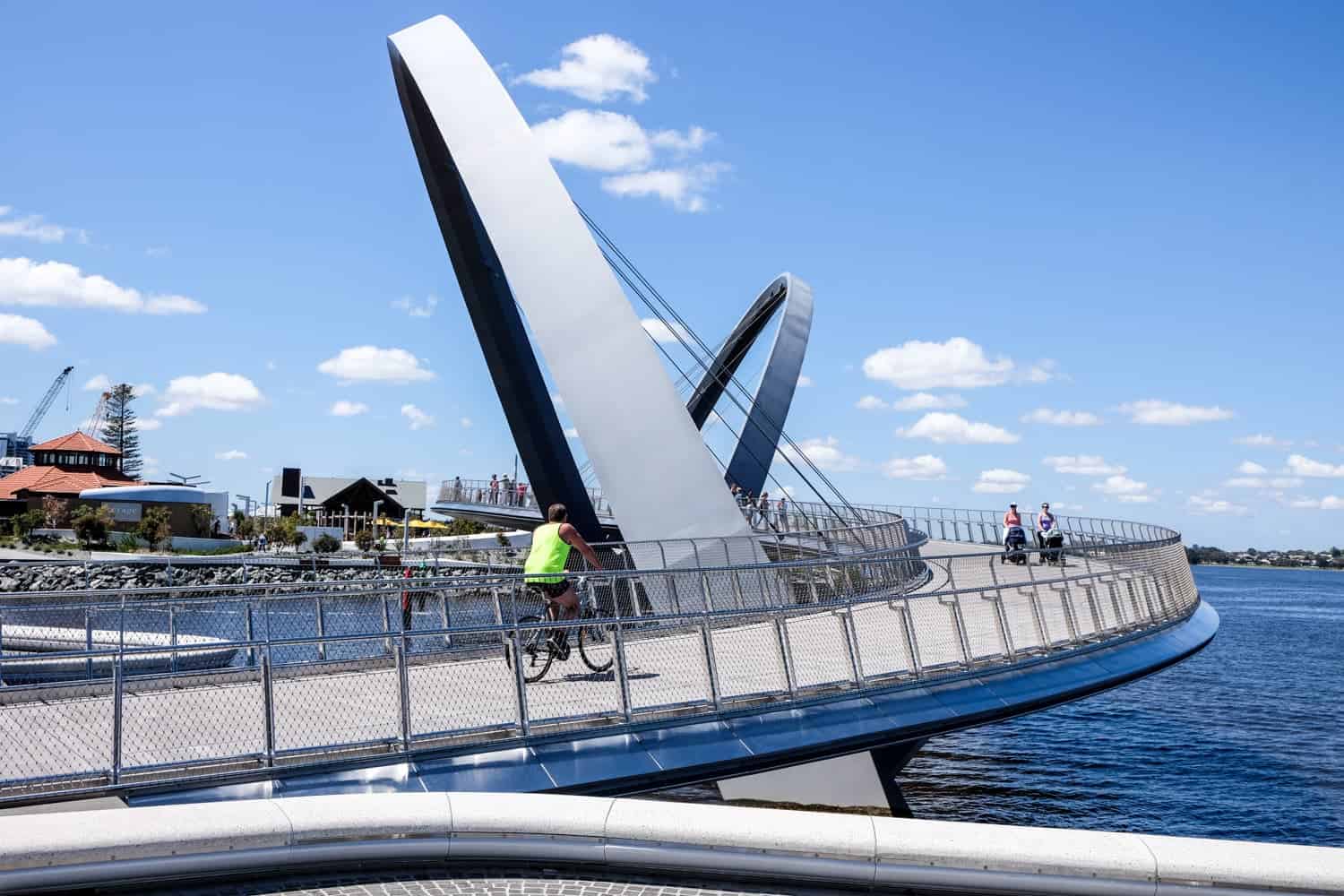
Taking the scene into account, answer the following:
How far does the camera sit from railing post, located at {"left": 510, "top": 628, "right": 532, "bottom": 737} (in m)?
8.14

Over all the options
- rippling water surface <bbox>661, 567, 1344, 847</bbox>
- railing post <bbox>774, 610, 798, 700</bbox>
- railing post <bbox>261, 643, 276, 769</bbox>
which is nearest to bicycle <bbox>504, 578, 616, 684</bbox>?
railing post <bbox>774, 610, 798, 700</bbox>

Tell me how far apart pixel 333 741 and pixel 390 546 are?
1999 inches

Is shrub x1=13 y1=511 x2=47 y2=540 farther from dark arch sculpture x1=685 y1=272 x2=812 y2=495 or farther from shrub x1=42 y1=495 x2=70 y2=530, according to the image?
dark arch sculpture x1=685 y1=272 x2=812 y2=495

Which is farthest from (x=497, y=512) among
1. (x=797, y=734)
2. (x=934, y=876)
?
(x=934, y=876)

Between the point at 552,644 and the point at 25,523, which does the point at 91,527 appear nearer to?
the point at 25,523

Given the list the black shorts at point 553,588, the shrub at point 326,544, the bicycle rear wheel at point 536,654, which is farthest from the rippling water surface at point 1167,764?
the shrub at point 326,544

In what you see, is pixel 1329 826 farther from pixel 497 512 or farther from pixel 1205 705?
pixel 497 512

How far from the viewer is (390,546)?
187ft

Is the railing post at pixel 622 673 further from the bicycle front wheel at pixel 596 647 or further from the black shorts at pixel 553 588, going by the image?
the black shorts at pixel 553 588

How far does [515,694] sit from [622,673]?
89 centimetres

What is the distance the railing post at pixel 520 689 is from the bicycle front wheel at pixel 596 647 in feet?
3.58

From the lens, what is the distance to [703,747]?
28.7ft

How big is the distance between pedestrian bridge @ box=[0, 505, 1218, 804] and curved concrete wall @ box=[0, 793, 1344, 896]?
4.68 ft

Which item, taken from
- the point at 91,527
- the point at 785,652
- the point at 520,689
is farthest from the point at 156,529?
the point at 520,689
